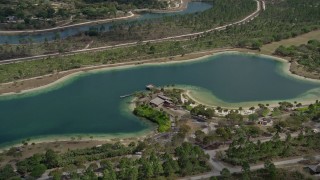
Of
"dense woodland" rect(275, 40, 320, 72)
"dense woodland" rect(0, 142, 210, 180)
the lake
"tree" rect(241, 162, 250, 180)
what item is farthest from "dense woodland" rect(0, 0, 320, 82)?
"tree" rect(241, 162, 250, 180)

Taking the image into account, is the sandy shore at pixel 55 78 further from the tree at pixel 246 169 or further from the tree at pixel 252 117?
the tree at pixel 246 169

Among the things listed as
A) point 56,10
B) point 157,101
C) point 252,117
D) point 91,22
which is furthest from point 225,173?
point 56,10

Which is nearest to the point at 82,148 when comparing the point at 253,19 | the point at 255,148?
the point at 255,148

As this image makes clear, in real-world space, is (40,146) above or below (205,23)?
below

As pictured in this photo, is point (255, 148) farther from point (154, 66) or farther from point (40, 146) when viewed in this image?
point (154, 66)

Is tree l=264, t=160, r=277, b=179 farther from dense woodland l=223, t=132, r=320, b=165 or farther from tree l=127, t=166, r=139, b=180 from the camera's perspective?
tree l=127, t=166, r=139, b=180

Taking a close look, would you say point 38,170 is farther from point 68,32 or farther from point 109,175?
point 68,32
